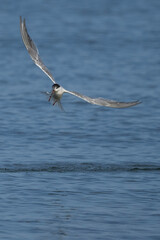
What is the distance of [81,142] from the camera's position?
1319 centimetres

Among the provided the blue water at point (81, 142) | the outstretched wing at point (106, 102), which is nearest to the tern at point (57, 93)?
the outstretched wing at point (106, 102)

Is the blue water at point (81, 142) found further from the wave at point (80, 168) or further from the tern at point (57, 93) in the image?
→ the tern at point (57, 93)

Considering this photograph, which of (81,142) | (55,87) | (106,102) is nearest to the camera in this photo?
(106,102)

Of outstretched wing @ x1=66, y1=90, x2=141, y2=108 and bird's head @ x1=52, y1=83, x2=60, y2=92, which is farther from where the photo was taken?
bird's head @ x1=52, y1=83, x2=60, y2=92

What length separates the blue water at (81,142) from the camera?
890 centimetres

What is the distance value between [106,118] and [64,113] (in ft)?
3.30

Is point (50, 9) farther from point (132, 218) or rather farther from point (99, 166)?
A: point (132, 218)

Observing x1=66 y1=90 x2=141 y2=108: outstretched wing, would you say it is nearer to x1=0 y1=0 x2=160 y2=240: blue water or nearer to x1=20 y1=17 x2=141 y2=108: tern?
x1=20 y1=17 x2=141 y2=108: tern

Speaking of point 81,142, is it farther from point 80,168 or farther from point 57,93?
point 57,93

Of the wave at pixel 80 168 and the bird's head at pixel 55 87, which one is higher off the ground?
the bird's head at pixel 55 87

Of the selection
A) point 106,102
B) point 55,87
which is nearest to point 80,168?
point 55,87

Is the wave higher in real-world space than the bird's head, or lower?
lower

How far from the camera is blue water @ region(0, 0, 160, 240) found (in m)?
8.90

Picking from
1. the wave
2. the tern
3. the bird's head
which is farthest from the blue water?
the bird's head
